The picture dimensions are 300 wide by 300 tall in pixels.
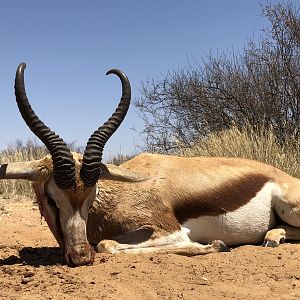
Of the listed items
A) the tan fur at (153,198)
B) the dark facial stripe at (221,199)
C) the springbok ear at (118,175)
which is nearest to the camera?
the tan fur at (153,198)

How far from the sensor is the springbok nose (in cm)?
559

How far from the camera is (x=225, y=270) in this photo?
5723 millimetres

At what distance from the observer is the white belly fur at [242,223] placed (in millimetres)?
7188

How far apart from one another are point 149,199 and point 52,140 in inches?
63.7

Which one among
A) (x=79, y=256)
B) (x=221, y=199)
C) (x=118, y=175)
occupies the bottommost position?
(x=79, y=256)

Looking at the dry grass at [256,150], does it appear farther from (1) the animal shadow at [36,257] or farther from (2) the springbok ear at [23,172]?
(2) the springbok ear at [23,172]

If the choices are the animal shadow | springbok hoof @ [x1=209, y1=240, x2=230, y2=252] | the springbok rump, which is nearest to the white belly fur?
the springbok rump

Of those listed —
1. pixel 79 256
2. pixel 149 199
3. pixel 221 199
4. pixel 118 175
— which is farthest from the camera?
pixel 221 199

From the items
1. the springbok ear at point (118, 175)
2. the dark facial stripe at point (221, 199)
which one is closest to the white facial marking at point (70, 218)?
the springbok ear at point (118, 175)

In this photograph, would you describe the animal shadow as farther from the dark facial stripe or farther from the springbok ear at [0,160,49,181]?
the dark facial stripe

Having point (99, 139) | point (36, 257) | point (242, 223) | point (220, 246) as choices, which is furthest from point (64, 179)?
point (242, 223)

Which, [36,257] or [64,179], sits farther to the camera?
[36,257]

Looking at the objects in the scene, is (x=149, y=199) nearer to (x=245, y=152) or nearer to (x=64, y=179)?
(x=64, y=179)

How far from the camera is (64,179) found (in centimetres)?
579
